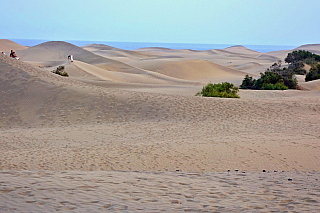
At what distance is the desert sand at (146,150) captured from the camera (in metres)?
4.46

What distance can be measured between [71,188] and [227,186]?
7.80ft

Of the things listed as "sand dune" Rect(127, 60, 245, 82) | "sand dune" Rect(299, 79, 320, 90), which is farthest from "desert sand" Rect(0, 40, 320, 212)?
"sand dune" Rect(127, 60, 245, 82)

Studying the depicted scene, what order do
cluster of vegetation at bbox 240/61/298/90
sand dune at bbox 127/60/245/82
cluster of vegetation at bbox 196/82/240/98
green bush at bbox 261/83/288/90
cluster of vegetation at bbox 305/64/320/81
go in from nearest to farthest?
cluster of vegetation at bbox 196/82/240/98, green bush at bbox 261/83/288/90, cluster of vegetation at bbox 240/61/298/90, cluster of vegetation at bbox 305/64/320/81, sand dune at bbox 127/60/245/82

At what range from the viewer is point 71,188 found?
4816 mm

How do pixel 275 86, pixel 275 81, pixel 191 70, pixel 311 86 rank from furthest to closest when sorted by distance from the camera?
1. pixel 191 70
2. pixel 275 81
3. pixel 311 86
4. pixel 275 86

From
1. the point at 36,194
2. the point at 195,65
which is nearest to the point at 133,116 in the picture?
the point at 36,194

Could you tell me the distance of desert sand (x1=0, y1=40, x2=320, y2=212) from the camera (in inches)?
175

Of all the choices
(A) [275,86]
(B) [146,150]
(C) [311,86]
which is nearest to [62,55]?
(A) [275,86]

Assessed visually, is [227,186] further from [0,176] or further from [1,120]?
[1,120]

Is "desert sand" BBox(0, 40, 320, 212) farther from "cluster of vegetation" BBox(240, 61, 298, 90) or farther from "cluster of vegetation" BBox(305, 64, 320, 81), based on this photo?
"cluster of vegetation" BBox(305, 64, 320, 81)

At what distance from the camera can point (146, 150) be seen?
8.04 m

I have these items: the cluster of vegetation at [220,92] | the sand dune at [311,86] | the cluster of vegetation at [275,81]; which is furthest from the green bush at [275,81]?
the cluster of vegetation at [220,92]

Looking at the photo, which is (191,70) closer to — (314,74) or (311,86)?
(314,74)

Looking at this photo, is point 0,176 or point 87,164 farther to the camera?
point 87,164
